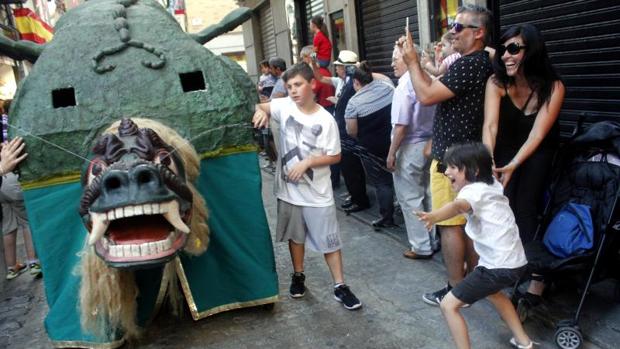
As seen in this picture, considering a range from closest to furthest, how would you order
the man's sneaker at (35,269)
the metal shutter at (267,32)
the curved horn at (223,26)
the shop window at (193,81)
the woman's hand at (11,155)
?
1. the woman's hand at (11,155)
2. the shop window at (193,81)
3. the curved horn at (223,26)
4. the man's sneaker at (35,269)
5. the metal shutter at (267,32)

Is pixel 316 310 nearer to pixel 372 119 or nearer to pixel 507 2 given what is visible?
pixel 372 119

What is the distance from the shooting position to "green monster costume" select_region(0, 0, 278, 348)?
10.8ft

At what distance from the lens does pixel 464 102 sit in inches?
136

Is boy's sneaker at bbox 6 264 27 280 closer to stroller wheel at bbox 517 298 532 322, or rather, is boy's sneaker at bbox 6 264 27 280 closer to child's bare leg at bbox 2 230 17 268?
child's bare leg at bbox 2 230 17 268

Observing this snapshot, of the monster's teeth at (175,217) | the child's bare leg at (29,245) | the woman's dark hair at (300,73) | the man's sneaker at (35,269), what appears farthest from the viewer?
the child's bare leg at (29,245)

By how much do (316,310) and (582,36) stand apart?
3089 mm

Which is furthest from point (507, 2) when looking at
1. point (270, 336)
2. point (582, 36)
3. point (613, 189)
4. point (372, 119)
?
point (270, 336)

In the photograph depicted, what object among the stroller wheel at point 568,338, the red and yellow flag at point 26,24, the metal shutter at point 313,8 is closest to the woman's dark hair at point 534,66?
the stroller wheel at point 568,338

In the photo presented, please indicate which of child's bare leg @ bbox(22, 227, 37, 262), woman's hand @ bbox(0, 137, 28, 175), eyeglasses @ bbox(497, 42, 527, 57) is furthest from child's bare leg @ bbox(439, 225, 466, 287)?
child's bare leg @ bbox(22, 227, 37, 262)

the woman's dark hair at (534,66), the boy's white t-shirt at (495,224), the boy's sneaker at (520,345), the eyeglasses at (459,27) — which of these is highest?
the eyeglasses at (459,27)

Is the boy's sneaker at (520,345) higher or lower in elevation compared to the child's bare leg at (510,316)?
lower

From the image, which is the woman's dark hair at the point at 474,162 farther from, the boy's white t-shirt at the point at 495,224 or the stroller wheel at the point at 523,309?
the stroller wheel at the point at 523,309

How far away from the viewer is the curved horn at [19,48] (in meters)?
3.91

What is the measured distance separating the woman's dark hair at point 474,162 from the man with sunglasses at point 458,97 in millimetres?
644
